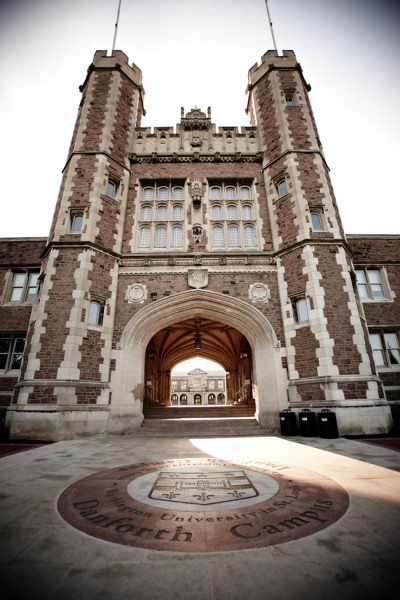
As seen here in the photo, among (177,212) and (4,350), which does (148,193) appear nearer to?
(177,212)

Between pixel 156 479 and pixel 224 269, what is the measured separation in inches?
354

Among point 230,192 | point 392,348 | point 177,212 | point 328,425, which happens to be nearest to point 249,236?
point 230,192

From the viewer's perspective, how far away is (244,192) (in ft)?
45.5

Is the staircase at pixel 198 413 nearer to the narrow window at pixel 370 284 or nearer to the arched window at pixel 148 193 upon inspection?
the narrow window at pixel 370 284

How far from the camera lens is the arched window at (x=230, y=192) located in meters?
13.8

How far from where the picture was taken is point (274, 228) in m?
12.3

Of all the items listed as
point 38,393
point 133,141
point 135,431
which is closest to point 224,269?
point 135,431

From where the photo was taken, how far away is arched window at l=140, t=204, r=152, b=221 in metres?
13.3

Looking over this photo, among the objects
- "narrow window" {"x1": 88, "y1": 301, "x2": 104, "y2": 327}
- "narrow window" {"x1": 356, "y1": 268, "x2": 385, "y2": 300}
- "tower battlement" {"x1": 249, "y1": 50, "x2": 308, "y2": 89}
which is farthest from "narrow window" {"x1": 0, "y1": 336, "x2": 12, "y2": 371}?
"tower battlement" {"x1": 249, "y1": 50, "x2": 308, "y2": 89}

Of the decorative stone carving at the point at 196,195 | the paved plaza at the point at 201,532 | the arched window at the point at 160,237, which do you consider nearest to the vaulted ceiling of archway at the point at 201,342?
the arched window at the point at 160,237

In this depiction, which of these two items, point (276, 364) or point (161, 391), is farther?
point (161, 391)

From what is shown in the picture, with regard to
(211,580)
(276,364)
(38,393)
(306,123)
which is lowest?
(211,580)

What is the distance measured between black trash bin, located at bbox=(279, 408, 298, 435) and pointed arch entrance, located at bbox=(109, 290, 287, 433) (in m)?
0.76

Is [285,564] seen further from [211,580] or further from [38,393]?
[38,393]
